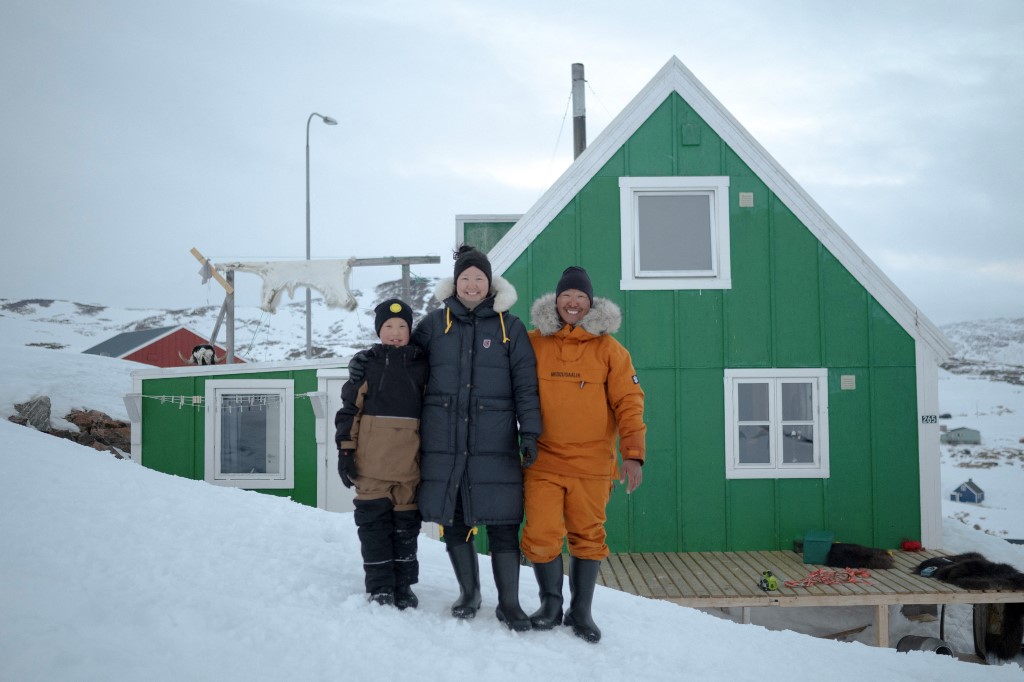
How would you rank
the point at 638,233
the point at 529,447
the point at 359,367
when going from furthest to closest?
the point at 638,233
the point at 359,367
the point at 529,447

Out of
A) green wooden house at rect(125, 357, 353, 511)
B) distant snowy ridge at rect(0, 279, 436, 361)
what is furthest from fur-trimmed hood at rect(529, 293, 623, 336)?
distant snowy ridge at rect(0, 279, 436, 361)

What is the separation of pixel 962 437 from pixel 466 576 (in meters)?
Result: 32.6

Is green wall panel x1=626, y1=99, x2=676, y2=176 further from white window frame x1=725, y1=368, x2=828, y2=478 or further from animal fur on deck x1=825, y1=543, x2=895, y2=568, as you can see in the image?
animal fur on deck x1=825, y1=543, x2=895, y2=568

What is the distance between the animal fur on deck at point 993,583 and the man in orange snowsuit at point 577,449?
499 centimetres

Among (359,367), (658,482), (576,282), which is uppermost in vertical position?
(576,282)

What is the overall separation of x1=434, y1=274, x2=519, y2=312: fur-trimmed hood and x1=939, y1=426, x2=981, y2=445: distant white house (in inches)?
1247

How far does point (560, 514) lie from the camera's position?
3412 millimetres

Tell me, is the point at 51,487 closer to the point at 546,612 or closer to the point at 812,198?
the point at 546,612

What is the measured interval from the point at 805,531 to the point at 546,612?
514cm

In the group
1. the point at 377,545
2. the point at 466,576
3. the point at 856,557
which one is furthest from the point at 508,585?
the point at 856,557

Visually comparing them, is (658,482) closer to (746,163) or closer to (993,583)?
(993,583)

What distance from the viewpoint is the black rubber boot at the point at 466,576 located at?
3395 millimetres

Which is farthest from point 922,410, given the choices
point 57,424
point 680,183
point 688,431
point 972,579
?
point 57,424

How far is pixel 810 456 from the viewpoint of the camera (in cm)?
762
